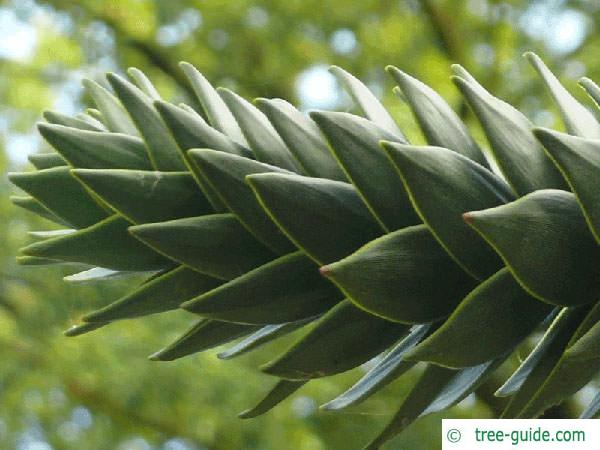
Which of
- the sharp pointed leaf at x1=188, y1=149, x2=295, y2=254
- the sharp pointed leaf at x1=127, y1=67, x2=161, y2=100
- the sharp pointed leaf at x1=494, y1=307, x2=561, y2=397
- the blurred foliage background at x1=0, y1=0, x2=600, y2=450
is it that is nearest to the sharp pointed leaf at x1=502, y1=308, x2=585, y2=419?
the sharp pointed leaf at x1=494, y1=307, x2=561, y2=397

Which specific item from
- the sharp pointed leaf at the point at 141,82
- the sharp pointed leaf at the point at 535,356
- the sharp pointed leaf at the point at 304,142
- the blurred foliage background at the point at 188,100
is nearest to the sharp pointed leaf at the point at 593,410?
the sharp pointed leaf at the point at 535,356

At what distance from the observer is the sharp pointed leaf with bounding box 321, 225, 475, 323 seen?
0.28 meters

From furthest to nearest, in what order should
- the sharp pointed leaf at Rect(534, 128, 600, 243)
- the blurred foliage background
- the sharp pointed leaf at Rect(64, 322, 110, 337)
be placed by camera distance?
the blurred foliage background, the sharp pointed leaf at Rect(64, 322, 110, 337), the sharp pointed leaf at Rect(534, 128, 600, 243)

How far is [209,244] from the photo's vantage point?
1.08 ft

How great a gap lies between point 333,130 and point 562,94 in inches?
4.2

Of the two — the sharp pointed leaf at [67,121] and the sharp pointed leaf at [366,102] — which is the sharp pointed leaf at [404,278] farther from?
the sharp pointed leaf at [67,121]

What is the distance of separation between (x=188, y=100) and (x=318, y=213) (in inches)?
139

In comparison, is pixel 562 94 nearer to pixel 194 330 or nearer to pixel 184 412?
pixel 194 330

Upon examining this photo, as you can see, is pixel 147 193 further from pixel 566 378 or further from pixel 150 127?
pixel 566 378

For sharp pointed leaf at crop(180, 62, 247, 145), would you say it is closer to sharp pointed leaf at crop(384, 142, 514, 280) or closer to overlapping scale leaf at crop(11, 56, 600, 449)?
overlapping scale leaf at crop(11, 56, 600, 449)

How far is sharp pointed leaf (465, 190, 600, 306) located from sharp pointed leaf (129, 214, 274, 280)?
104 millimetres

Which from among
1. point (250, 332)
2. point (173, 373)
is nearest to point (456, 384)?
point (250, 332)

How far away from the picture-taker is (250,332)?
39 cm

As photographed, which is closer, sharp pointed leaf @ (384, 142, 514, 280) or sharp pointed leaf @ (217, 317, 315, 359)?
sharp pointed leaf @ (384, 142, 514, 280)
